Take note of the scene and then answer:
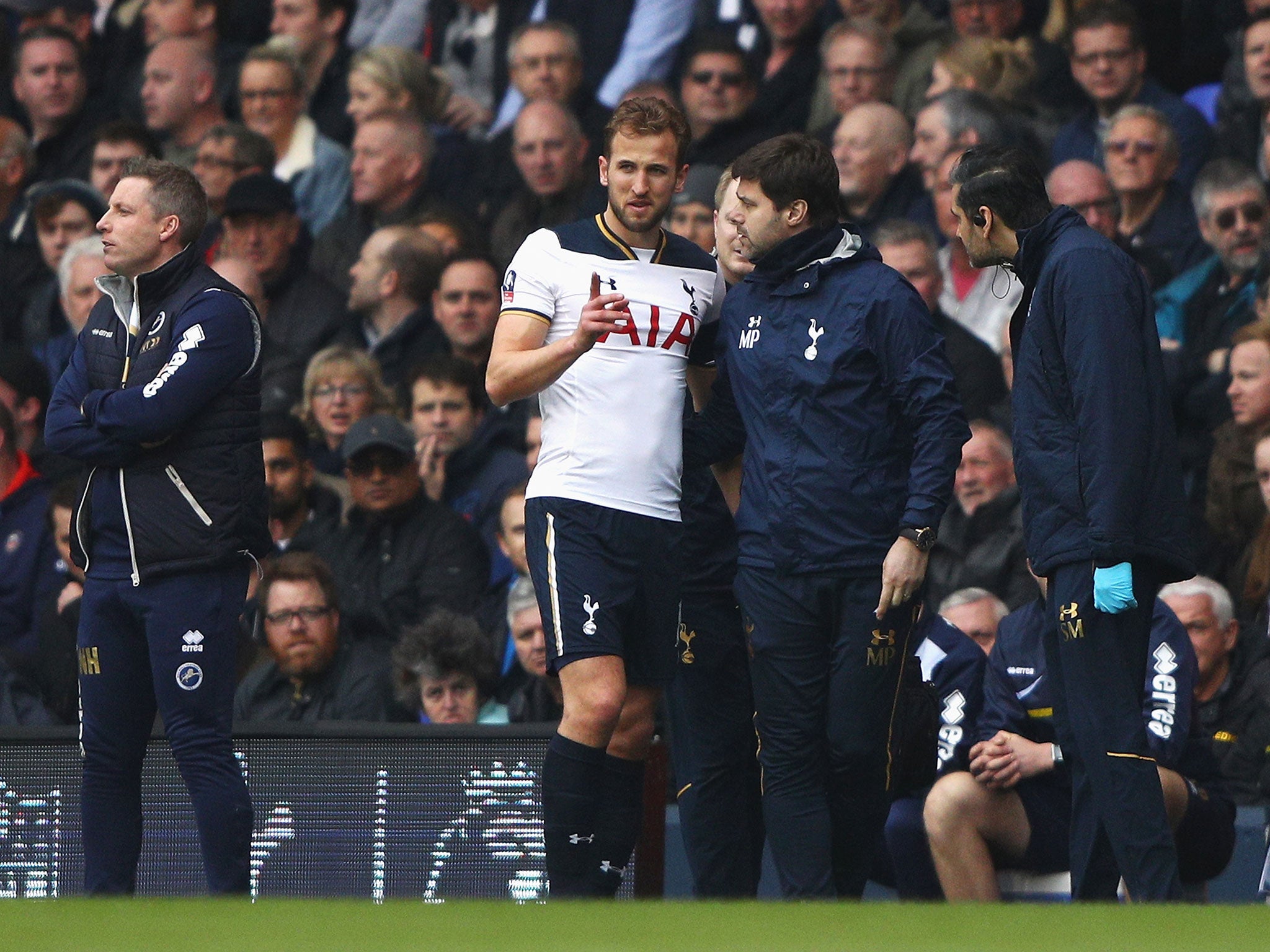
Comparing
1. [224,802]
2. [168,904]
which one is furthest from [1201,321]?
[168,904]

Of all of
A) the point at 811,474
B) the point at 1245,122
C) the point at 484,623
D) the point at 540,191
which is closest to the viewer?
the point at 811,474

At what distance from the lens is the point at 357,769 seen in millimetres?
6488

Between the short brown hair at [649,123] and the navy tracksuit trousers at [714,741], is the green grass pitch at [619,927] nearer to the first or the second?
the navy tracksuit trousers at [714,741]

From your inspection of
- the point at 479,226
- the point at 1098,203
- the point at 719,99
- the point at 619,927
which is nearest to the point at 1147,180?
the point at 1098,203

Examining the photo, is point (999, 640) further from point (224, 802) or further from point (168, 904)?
point (168, 904)

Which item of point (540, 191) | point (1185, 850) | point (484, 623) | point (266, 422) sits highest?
point (540, 191)

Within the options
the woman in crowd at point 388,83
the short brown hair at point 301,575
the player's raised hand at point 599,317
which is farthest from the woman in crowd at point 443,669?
the woman in crowd at point 388,83

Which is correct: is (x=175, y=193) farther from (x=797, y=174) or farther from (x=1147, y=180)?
(x=1147, y=180)

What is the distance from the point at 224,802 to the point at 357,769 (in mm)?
722

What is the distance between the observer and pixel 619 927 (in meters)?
3.90

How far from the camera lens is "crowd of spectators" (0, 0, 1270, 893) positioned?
26.5ft

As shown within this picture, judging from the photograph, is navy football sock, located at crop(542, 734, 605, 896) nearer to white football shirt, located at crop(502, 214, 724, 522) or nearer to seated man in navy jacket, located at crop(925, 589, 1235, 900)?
white football shirt, located at crop(502, 214, 724, 522)

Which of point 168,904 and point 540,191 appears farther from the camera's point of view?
point 540,191

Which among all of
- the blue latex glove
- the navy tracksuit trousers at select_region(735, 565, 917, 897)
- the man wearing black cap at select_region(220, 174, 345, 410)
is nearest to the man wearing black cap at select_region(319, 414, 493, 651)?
the man wearing black cap at select_region(220, 174, 345, 410)
